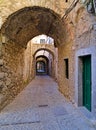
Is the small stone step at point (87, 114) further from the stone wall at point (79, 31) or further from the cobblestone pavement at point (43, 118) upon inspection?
the stone wall at point (79, 31)

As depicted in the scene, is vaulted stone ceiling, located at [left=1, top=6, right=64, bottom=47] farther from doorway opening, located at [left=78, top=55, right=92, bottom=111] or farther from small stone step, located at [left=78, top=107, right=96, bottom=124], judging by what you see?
small stone step, located at [left=78, top=107, right=96, bottom=124]

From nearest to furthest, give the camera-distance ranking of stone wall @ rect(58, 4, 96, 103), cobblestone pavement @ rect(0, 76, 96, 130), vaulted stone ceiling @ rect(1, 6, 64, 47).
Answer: cobblestone pavement @ rect(0, 76, 96, 130), stone wall @ rect(58, 4, 96, 103), vaulted stone ceiling @ rect(1, 6, 64, 47)

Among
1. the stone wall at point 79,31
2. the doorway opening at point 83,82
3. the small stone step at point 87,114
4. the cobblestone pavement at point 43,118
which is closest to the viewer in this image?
the cobblestone pavement at point 43,118

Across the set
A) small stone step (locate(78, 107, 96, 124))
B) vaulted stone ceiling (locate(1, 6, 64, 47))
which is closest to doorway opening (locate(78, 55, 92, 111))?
small stone step (locate(78, 107, 96, 124))

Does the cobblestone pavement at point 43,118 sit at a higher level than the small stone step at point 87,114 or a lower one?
lower

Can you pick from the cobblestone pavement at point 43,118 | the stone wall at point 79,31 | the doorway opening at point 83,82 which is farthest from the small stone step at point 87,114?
the stone wall at point 79,31

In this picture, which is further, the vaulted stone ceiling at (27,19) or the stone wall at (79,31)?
the vaulted stone ceiling at (27,19)

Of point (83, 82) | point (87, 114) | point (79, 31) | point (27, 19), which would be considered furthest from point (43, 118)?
point (27, 19)

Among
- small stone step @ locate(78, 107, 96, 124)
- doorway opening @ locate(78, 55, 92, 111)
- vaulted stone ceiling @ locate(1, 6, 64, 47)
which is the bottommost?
small stone step @ locate(78, 107, 96, 124)

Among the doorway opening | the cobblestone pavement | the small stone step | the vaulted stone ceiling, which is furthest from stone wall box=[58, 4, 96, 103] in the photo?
the cobblestone pavement

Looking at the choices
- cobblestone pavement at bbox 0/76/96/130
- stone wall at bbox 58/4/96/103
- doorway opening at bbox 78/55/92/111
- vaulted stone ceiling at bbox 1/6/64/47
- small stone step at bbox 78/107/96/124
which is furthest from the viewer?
vaulted stone ceiling at bbox 1/6/64/47

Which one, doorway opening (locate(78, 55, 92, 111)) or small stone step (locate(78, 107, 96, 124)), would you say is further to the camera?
doorway opening (locate(78, 55, 92, 111))

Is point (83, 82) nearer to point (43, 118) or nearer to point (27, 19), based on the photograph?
point (43, 118)

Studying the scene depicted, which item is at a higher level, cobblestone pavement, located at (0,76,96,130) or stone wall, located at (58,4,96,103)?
stone wall, located at (58,4,96,103)
